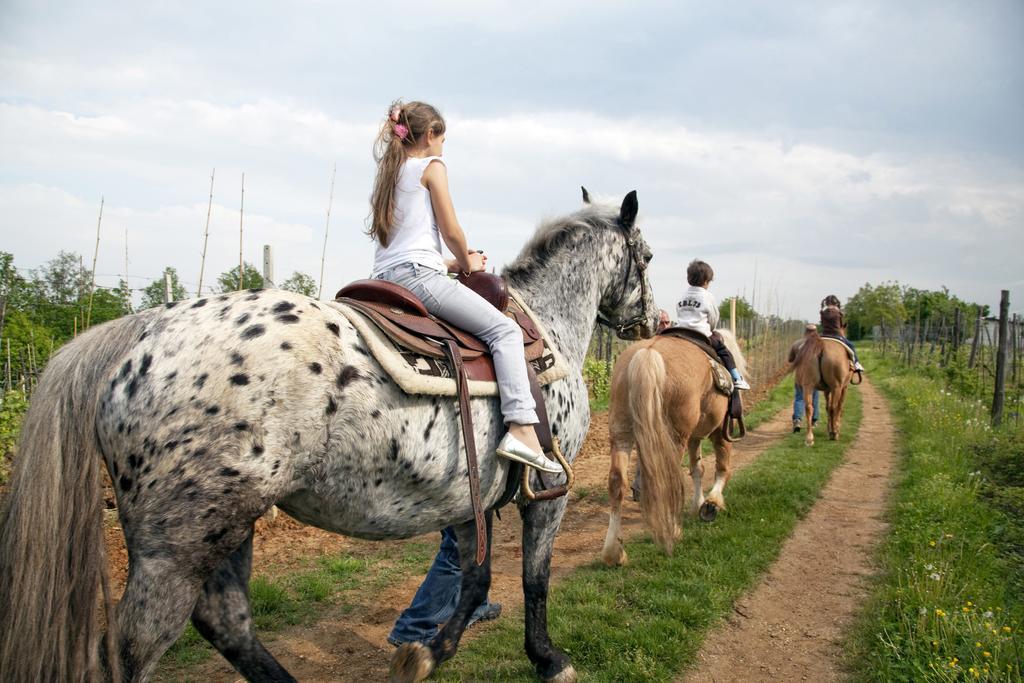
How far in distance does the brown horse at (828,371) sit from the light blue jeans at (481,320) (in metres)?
9.76

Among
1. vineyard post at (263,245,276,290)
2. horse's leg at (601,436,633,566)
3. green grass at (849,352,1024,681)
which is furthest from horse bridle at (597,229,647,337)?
vineyard post at (263,245,276,290)

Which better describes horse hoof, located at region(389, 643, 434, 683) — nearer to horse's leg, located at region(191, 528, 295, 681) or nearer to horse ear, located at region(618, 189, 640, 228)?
horse's leg, located at region(191, 528, 295, 681)

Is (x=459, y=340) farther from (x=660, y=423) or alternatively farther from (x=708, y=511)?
(x=708, y=511)

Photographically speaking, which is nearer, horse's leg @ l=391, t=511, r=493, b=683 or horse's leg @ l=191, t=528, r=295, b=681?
horse's leg @ l=191, t=528, r=295, b=681

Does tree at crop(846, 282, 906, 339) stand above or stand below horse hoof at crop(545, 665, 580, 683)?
above

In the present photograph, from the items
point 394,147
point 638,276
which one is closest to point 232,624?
point 394,147

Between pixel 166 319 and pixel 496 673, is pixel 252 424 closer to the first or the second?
pixel 166 319

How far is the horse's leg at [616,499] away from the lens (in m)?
4.97

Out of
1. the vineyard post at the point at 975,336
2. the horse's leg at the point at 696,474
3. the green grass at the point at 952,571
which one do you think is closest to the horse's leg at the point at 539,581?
the green grass at the point at 952,571

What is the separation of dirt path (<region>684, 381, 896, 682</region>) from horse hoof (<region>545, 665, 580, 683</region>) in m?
0.70

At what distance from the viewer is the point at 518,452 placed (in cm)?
270

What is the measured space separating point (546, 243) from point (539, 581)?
191cm

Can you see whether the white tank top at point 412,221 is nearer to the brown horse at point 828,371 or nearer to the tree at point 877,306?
the brown horse at point 828,371

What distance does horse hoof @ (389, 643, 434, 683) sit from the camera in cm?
301
